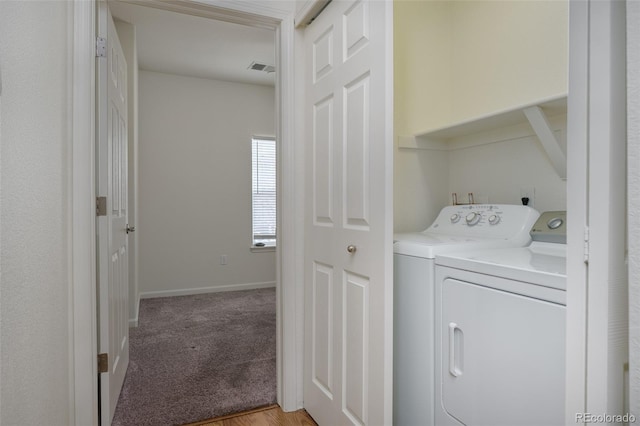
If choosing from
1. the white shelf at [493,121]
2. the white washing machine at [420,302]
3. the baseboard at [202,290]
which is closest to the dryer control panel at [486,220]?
the white washing machine at [420,302]

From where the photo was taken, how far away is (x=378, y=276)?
4.60ft

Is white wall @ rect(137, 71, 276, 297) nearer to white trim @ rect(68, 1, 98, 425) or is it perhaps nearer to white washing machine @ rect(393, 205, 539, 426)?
white trim @ rect(68, 1, 98, 425)

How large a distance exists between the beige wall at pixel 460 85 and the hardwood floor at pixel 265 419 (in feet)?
3.62

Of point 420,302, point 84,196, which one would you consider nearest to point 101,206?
point 84,196

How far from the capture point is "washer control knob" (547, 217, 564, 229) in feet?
4.90

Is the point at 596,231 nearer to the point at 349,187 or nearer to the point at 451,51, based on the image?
the point at 349,187

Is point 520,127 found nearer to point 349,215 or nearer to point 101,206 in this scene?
point 349,215

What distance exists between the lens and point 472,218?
1.85 meters

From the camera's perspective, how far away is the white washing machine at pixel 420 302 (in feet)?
4.62

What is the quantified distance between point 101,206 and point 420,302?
1.45 meters

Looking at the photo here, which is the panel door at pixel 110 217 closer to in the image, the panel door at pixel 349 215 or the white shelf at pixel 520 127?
the panel door at pixel 349 215

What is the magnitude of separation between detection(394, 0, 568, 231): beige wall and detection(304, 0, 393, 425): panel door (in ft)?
1.71

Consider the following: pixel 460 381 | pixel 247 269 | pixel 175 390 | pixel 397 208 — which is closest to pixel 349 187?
pixel 397 208

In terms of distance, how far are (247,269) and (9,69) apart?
167 inches
